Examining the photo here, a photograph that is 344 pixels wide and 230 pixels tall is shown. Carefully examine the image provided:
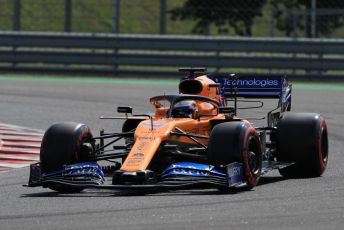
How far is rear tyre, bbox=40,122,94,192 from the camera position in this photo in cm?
973

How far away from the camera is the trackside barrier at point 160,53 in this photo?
78.2ft

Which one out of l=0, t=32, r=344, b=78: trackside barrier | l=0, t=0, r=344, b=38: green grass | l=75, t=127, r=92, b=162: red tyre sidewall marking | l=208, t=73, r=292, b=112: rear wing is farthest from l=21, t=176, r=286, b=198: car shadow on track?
l=0, t=0, r=344, b=38: green grass

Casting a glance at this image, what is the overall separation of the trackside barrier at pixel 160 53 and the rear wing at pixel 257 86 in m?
11.8

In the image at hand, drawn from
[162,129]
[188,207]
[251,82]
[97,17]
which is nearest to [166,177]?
[162,129]

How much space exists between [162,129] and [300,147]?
1640mm

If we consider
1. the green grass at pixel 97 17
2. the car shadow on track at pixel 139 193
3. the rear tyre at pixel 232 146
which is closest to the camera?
the car shadow on track at pixel 139 193

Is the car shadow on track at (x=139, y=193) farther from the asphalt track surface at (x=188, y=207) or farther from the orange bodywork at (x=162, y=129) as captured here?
the orange bodywork at (x=162, y=129)

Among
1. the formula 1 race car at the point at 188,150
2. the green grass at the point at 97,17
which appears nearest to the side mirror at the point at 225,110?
the formula 1 race car at the point at 188,150

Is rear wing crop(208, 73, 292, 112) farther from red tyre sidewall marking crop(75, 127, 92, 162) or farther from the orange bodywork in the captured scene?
red tyre sidewall marking crop(75, 127, 92, 162)

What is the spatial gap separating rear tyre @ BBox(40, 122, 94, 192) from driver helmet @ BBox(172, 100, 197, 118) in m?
0.88

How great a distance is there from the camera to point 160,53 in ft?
80.2

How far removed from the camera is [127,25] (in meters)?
35.8

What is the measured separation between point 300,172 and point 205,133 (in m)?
1.09

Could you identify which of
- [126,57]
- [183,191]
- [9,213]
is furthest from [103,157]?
[126,57]
